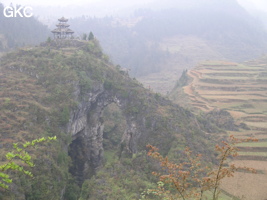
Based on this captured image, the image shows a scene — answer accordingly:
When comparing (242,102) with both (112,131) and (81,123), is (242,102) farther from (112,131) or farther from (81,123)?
(81,123)

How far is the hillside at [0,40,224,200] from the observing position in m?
20.3

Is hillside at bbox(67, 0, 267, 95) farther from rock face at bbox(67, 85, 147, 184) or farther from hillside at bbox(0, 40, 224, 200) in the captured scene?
rock face at bbox(67, 85, 147, 184)

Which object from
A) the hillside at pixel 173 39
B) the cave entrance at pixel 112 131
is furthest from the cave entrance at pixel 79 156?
the hillside at pixel 173 39

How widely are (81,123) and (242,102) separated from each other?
24.2 metres

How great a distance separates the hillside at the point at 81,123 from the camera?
20.3m

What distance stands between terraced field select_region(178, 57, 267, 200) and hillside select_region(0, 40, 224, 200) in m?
4.22

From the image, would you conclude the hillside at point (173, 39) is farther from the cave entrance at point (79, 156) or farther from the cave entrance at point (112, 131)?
the cave entrance at point (79, 156)

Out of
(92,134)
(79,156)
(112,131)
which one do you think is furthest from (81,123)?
(112,131)

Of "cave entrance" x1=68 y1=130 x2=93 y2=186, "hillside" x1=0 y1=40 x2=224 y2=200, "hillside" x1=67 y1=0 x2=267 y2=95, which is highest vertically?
"hillside" x1=67 y1=0 x2=267 y2=95

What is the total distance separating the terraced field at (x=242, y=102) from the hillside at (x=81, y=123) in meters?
4.22

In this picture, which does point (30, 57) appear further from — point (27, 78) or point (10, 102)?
point (10, 102)

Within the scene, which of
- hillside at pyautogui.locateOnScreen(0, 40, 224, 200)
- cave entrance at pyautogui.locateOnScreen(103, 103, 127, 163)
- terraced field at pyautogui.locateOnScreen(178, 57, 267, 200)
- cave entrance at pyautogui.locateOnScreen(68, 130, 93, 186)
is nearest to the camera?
terraced field at pyautogui.locateOnScreen(178, 57, 267, 200)

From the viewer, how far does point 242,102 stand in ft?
124

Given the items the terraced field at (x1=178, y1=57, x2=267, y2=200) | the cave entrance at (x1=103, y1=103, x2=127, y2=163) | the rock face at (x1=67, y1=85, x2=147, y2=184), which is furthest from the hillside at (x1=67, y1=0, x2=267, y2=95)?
the rock face at (x1=67, y1=85, x2=147, y2=184)
